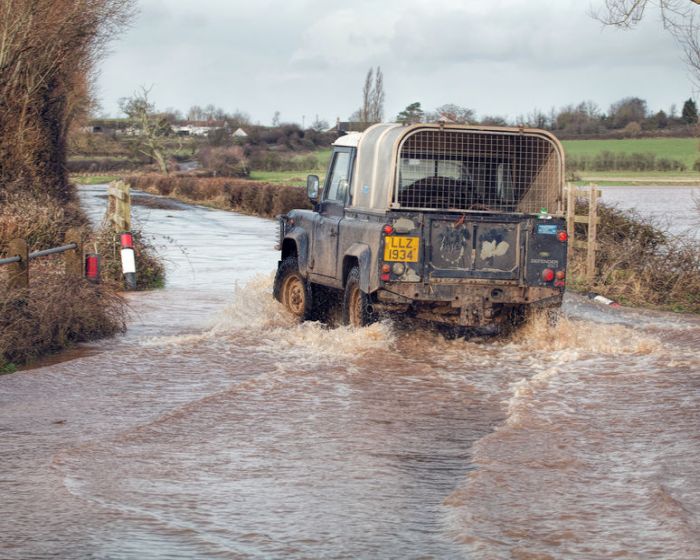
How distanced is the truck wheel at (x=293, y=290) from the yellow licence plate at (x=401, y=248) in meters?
2.60

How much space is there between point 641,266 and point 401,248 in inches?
331

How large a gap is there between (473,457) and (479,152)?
219 inches

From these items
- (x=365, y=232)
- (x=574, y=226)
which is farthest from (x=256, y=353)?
(x=574, y=226)

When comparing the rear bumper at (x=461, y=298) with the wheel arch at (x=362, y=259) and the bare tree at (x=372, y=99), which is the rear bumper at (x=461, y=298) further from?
the bare tree at (x=372, y=99)

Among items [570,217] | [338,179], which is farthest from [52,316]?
[570,217]

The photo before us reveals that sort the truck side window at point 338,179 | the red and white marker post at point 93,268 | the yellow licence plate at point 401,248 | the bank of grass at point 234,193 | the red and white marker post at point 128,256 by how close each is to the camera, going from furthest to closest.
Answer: the bank of grass at point 234,193
the red and white marker post at point 128,256
the red and white marker post at point 93,268
the truck side window at point 338,179
the yellow licence plate at point 401,248

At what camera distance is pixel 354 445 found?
27.6ft

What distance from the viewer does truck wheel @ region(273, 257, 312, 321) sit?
48.7ft

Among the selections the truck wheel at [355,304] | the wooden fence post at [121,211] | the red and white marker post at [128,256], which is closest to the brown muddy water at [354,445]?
the truck wheel at [355,304]

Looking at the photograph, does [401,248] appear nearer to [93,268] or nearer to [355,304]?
[355,304]

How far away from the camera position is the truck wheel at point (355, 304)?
12.8 meters

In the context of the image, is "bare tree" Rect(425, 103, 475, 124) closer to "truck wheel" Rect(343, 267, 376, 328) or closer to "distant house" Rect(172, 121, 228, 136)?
"truck wheel" Rect(343, 267, 376, 328)

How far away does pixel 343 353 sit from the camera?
490 inches

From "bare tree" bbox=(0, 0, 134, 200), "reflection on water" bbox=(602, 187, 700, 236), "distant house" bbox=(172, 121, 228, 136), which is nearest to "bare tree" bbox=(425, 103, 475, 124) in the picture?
"bare tree" bbox=(0, 0, 134, 200)
